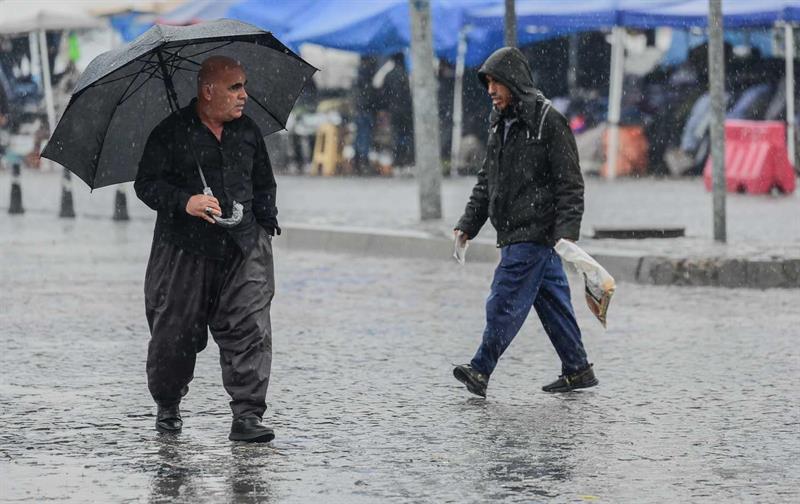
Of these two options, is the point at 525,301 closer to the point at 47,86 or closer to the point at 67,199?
the point at 67,199

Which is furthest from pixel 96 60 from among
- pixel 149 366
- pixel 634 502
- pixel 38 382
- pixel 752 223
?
pixel 752 223

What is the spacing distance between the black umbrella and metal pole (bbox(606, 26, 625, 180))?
17919mm

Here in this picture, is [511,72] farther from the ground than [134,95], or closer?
farther from the ground

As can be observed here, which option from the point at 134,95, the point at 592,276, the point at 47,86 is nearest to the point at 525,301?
the point at 592,276

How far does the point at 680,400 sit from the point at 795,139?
18.5 m

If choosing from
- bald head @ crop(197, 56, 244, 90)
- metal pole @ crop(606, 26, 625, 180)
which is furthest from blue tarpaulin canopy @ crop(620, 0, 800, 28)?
bald head @ crop(197, 56, 244, 90)

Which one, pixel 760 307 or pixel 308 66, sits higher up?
pixel 308 66

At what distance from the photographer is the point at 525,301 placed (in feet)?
27.1

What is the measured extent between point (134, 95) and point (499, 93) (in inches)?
67.7

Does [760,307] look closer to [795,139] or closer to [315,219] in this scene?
[315,219]

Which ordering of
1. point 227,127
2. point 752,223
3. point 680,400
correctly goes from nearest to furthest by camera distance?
point 227,127
point 680,400
point 752,223

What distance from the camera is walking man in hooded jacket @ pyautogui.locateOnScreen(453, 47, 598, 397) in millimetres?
8070

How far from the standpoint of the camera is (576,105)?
28688 mm

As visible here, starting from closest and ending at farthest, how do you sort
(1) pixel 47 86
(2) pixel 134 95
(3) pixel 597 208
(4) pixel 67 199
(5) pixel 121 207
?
(2) pixel 134 95
(3) pixel 597 208
(5) pixel 121 207
(4) pixel 67 199
(1) pixel 47 86
